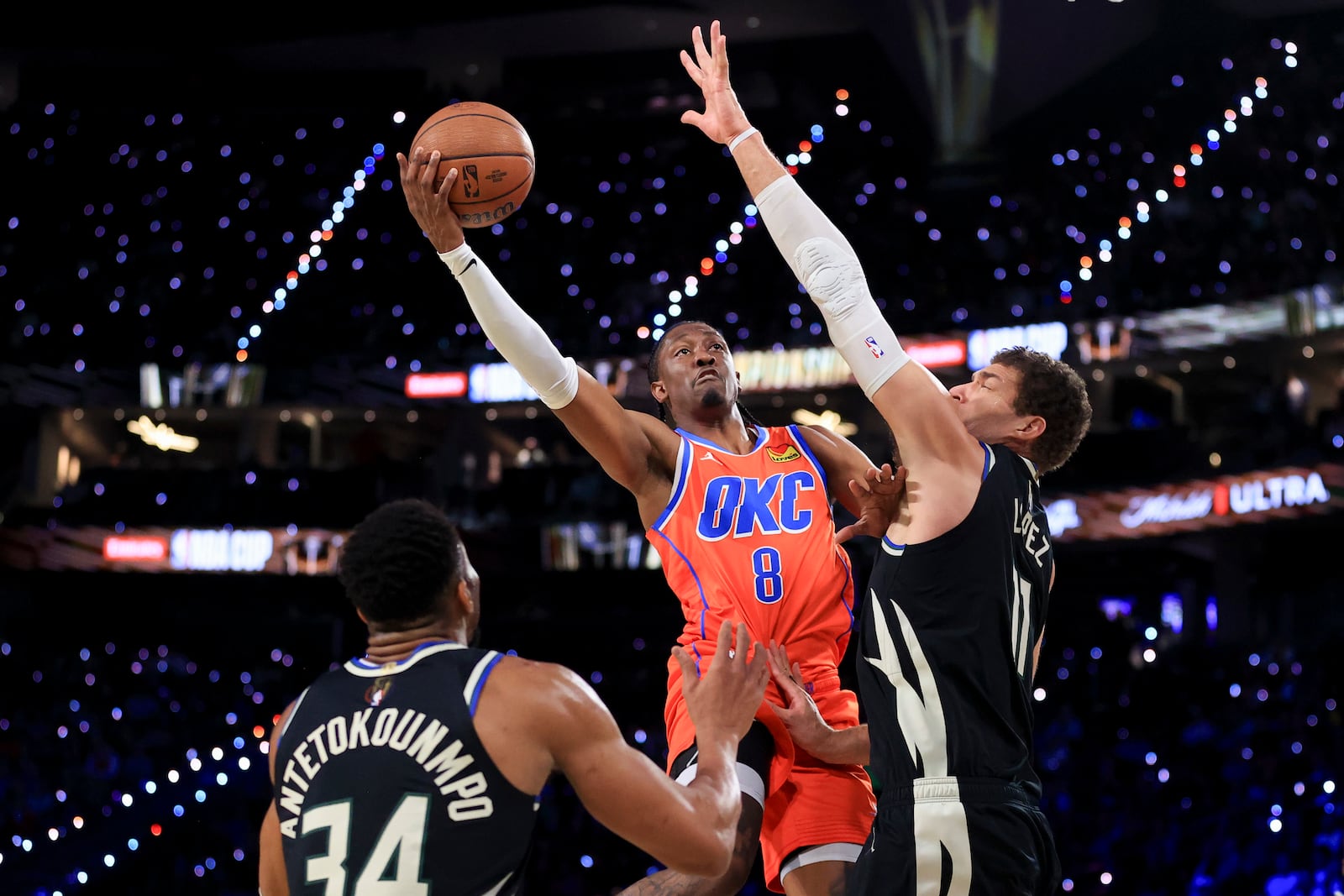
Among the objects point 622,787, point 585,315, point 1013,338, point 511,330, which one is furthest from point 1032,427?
point 585,315

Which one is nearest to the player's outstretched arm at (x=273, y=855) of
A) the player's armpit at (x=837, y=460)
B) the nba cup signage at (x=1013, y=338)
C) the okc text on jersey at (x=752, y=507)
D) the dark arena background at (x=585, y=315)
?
the okc text on jersey at (x=752, y=507)

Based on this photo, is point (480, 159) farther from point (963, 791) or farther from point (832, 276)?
point (963, 791)

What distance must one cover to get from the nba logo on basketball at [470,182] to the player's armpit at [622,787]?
189 cm

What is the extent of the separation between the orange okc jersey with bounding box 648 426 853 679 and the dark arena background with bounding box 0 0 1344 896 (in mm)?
7965

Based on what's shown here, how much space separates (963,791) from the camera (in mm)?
2773

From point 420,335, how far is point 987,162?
28.5ft

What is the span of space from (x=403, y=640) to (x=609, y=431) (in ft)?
4.94

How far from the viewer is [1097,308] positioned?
50.3 ft

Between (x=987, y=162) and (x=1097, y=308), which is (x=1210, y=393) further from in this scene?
(x=987, y=162)

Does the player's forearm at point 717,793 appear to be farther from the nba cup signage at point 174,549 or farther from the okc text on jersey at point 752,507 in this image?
the nba cup signage at point 174,549

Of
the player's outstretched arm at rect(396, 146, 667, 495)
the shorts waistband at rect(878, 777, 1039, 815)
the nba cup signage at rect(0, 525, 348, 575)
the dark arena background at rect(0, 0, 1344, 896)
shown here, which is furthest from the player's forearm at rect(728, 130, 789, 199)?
the nba cup signage at rect(0, 525, 348, 575)

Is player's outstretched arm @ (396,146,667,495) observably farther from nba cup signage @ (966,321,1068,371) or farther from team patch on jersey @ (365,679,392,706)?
nba cup signage @ (966,321,1068,371)

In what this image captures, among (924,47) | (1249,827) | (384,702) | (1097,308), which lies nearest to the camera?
(384,702)

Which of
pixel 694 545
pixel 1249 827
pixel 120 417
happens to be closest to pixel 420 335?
pixel 120 417
